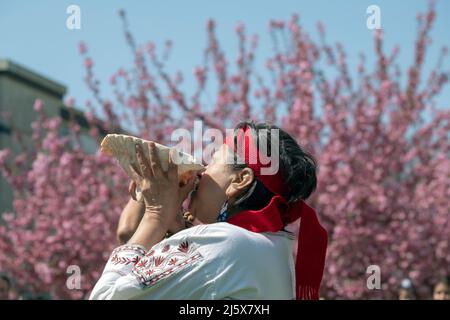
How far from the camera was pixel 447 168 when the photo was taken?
10.8 metres

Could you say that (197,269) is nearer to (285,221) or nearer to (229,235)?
(229,235)

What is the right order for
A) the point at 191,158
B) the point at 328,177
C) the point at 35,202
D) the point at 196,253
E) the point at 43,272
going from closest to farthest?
the point at 196,253
the point at 191,158
the point at 328,177
the point at 43,272
the point at 35,202

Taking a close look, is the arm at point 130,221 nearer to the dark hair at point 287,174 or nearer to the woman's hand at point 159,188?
the woman's hand at point 159,188

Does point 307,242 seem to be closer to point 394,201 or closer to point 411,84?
point 394,201

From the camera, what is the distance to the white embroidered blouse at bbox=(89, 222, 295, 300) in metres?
2.29

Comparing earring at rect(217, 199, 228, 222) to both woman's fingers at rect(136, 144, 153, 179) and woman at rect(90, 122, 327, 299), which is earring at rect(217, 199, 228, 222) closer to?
woman at rect(90, 122, 327, 299)

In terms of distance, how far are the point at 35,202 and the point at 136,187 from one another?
28.6 ft

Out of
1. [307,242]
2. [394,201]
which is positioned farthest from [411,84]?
[307,242]

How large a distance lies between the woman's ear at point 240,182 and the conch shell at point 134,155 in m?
0.11

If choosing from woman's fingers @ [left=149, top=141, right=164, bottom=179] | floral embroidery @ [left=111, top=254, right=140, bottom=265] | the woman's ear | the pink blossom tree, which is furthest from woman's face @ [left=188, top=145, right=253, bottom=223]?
the pink blossom tree

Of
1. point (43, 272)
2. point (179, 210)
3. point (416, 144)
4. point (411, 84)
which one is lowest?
point (43, 272)

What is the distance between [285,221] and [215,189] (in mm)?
227

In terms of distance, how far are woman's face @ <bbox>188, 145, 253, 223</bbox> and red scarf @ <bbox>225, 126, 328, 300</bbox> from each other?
5 cm

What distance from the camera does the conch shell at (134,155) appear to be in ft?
8.11
